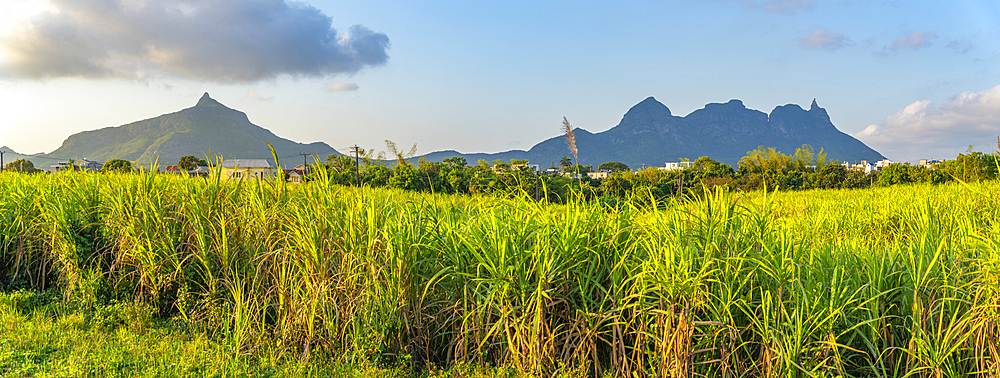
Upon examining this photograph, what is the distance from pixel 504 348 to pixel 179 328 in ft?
8.01

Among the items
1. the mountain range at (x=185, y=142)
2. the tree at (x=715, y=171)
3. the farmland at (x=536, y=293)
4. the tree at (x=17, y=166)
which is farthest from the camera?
the mountain range at (x=185, y=142)

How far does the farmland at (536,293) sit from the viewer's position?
8.20ft

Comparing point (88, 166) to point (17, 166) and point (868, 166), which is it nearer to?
point (17, 166)

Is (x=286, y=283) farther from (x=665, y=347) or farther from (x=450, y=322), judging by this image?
(x=665, y=347)

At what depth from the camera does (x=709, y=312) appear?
104 inches

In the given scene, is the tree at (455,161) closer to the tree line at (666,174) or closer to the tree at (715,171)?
the tree line at (666,174)

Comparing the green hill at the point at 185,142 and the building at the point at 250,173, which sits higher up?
the green hill at the point at 185,142

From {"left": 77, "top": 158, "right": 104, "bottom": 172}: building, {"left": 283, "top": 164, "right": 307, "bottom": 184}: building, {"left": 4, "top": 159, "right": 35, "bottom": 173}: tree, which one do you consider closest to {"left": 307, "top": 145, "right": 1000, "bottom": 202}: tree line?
{"left": 4, "top": 159, "right": 35, "bottom": 173}: tree

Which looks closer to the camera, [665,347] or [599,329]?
[665,347]

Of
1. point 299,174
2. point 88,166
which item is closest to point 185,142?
point 88,166

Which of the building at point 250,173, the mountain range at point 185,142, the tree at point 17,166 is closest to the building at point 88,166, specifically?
the building at point 250,173

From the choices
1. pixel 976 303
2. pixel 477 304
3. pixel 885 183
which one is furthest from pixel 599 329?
pixel 885 183

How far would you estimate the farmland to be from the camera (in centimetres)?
250

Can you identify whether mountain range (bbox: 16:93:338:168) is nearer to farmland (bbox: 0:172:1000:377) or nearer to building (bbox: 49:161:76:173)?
building (bbox: 49:161:76:173)
